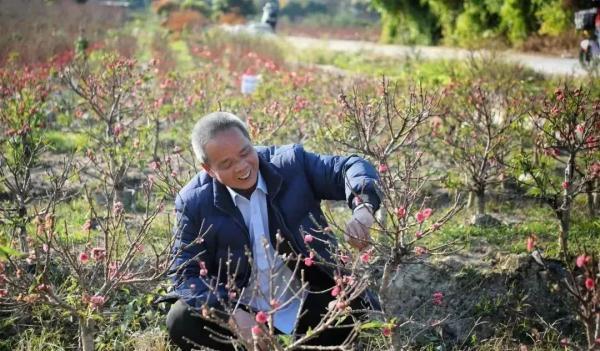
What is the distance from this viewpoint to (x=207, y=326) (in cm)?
311

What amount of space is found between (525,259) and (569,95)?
857 mm

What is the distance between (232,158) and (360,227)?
59 centimetres

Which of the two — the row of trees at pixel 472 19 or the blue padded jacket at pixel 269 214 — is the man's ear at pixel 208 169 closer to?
the blue padded jacket at pixel 269 214

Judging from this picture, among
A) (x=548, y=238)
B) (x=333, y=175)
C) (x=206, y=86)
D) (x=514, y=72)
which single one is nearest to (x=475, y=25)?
(x=514, y=72)

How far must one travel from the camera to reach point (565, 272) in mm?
3693

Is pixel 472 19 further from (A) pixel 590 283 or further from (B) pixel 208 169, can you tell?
(A) pixel 590 283

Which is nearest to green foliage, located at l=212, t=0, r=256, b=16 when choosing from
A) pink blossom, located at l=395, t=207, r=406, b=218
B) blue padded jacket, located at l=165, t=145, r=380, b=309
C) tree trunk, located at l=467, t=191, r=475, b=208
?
tree trunk, located at l=467, t=191, r=475, b=208

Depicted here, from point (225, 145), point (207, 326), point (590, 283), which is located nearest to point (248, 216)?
point (225, 145)

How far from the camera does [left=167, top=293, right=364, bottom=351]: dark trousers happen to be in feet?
10.1

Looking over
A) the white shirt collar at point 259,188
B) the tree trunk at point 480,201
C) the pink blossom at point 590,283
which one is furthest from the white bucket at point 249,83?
the pink blossom at point 590,283

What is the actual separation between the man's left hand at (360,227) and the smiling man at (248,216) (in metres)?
0.14

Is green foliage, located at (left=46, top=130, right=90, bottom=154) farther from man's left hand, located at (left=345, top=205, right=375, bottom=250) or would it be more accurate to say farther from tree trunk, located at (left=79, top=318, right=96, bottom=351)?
man's left hand, located at (left=345, top=205, right=375, bottom=250)

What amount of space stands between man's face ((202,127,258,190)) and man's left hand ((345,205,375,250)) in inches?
19.2

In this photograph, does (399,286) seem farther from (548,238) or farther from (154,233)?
(154,233)
